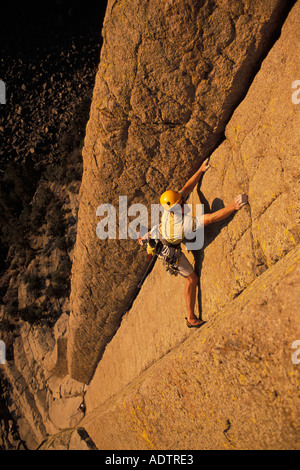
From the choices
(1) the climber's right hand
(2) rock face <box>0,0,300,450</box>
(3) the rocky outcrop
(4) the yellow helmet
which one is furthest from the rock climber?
(3) the rocky outcrop

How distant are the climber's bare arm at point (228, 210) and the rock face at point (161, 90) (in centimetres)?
84

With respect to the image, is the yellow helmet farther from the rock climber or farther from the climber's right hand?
the climber's right hand

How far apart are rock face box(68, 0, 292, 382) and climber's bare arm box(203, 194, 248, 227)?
84cm

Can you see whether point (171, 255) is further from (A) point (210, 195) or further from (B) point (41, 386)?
(B) point (41, 386)

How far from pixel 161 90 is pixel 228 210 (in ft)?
4.60

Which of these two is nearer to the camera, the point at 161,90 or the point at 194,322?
the point at 161,90

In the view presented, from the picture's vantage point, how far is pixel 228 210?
2.70 m

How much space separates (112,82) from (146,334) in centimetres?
344

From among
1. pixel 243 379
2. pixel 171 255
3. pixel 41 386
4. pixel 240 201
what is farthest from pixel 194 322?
pixel 41 386

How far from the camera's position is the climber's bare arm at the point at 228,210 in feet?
8.55

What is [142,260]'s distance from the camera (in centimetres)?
431

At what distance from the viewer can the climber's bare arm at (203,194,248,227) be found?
261 cm

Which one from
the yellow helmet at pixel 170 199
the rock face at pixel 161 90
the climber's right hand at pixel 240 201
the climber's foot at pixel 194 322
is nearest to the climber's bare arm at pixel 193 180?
the rock face at pixel 161 90

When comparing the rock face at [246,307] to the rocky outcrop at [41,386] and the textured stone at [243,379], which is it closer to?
the textured stone at [243,379]
